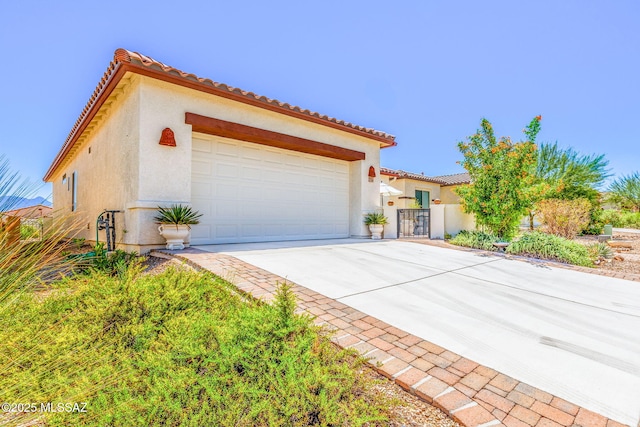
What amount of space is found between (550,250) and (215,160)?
8584mm

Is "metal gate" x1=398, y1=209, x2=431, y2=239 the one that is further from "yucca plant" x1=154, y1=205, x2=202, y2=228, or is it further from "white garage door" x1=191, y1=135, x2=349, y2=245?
"yucca plant" x1=154, y1=205, x2=202, y2=228

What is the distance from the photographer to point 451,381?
1849 mm

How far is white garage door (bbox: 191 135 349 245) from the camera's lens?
690 centimetres

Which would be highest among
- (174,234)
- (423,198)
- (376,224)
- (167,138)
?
(167,138)

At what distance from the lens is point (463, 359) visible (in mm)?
2131

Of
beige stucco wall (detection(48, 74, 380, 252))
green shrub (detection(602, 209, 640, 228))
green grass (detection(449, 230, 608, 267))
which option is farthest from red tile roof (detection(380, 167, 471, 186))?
green shrub (detection(602, 209, 640, 228))

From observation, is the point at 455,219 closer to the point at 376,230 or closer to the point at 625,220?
the point at 376,230

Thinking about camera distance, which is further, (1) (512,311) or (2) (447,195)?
(2) (447,195)

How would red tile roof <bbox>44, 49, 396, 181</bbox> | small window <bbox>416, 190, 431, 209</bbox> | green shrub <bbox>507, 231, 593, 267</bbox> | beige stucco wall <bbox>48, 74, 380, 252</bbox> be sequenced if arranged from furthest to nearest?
small window <bbox>416, 190, 431, 209</bbox> < green shrub <bbox>507, 231, 593, 267</bbox> < beige stucco wall <bbox>48, 74, 380, 252</bbox> < red tile roof <bbox>44, 49, 396, 181</bbox>

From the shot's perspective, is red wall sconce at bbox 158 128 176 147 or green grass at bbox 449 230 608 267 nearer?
red wall sconce at bbox 158 128 176 147

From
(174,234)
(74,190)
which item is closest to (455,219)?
(174,234)

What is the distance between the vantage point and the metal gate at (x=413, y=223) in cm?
1045

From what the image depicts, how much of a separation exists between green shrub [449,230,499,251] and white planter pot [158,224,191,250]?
7.49m

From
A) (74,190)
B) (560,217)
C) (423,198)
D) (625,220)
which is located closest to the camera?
(560,217)
